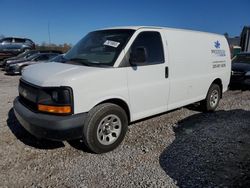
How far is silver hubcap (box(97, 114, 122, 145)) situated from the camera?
379 centimetres

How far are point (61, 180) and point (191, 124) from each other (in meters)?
3.25

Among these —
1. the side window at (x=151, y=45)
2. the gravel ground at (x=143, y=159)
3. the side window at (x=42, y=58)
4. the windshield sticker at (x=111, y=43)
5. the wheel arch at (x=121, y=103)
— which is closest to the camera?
the gravel ground at (x=143, y=159)

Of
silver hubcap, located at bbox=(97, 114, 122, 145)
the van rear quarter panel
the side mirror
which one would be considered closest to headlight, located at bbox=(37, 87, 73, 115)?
silver hubcap, located at bbox=(97, 114, 122, 145)

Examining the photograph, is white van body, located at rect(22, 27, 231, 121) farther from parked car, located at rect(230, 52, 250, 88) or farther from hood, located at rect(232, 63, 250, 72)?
hood, located at rect(232, 63, 250, 72)

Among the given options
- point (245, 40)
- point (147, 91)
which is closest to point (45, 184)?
point (147, 91)

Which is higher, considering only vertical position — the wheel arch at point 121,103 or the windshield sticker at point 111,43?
the windshield sticker at point 111,43

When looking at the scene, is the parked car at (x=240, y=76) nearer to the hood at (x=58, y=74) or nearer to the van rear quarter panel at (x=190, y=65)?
the van rear quarter panel at (x=190, y=65)

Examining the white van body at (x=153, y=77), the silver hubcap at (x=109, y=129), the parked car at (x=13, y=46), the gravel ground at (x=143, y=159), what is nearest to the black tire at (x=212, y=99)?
the white van body at (x=153, y=77)

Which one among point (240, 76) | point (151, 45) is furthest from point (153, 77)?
point (240, 76)

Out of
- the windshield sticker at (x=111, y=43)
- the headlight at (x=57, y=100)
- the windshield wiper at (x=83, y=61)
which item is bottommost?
the headlight at (x=57, y=100)

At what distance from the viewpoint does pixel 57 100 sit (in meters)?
3.33

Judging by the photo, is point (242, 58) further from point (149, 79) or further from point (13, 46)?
point (13, 46)

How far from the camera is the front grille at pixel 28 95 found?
357cm

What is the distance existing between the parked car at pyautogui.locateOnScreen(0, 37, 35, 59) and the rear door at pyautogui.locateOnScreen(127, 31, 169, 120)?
18.3m
